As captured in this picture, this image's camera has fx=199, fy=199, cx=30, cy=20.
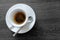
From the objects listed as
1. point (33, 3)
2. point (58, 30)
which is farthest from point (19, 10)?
point (58, 30)

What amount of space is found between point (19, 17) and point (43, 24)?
0.11 meters

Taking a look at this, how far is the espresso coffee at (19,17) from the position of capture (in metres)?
0.83

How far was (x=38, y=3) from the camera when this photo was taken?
86 cm

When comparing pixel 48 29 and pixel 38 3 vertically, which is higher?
pixel 38 3

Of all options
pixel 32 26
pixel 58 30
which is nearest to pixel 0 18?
pixel 32 26

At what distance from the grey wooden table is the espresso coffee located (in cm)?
6

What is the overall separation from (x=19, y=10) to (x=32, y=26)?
84mm

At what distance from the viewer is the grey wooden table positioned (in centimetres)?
85

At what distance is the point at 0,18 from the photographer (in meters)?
0.87

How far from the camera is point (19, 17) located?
2.75ft

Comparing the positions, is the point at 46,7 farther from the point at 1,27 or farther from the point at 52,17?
the point at 1,27

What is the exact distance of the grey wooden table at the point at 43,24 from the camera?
0.85 meters

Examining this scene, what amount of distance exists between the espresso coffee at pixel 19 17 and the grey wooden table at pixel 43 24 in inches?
2.4

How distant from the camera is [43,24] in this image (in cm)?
85
